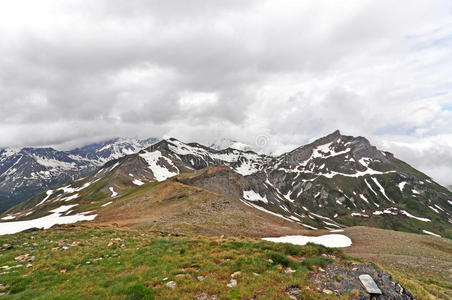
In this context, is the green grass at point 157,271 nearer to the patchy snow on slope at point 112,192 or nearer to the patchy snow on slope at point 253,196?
the patchy snow on slope at point 112,192

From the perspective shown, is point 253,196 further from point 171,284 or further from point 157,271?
point 171,284

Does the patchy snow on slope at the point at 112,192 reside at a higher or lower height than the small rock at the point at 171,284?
lower

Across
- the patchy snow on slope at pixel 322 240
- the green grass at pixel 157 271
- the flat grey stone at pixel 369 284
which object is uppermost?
the flat grey stone at pixel 369 284

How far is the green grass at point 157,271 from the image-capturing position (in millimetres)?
9906

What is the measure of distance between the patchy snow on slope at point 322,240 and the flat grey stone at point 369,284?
2794 centimetres

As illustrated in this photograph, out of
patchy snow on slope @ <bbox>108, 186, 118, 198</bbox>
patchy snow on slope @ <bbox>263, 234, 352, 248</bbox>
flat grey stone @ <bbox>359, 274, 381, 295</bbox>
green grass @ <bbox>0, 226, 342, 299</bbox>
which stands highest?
flat grey stone @ <bbox>359, 274, 381, 295</bbox>

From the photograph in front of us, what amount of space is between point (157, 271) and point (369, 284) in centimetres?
1152

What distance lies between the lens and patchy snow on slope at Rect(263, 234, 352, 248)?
38312mm

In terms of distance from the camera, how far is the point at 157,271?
40.9 feet

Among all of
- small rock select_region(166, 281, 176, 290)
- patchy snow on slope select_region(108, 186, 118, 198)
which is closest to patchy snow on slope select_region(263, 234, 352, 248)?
small rock select_region(166, 281, 176, 290)

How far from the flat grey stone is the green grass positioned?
2.43 meters

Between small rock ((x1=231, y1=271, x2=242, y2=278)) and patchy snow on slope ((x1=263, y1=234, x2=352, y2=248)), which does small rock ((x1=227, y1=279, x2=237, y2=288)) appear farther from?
patchy snow on slope ((x1=263, y1=234, x2=352, y2=248))

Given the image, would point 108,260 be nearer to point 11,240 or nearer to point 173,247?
point 173,247

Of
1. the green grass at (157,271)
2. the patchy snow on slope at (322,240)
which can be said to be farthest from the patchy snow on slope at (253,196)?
the green grass at (157,271)
